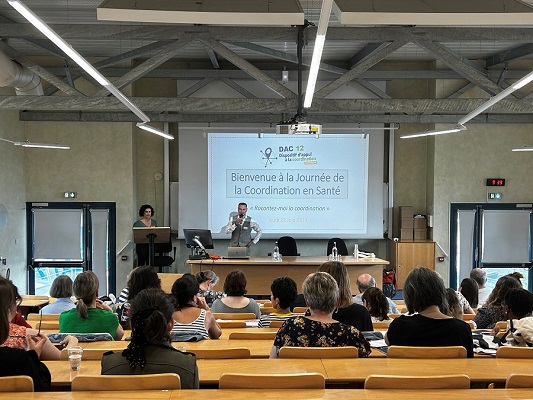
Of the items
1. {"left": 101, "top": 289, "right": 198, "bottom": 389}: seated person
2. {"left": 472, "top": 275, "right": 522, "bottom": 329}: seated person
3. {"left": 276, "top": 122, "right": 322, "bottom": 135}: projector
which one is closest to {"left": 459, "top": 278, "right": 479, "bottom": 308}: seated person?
{"left": 472, "top": 275, "right": 522, "bottom": 329}: seated person

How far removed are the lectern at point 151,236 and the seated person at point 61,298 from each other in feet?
15.8

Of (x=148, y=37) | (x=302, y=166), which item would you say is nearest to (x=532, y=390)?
(x=148, y=37)

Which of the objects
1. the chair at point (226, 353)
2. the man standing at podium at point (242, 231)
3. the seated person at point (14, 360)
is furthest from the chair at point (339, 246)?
the seated person at point (14, 360)

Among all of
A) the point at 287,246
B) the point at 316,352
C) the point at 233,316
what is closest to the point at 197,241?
the point at 287,246

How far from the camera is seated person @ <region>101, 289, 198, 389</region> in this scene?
348cm

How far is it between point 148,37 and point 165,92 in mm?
5581

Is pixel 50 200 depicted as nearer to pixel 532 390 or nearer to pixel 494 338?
pixel 494 338

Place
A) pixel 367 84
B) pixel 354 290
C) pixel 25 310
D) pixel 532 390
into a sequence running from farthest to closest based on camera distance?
pixel 367 84
pixel 354 290
pixel 25 310
pixel 532 390

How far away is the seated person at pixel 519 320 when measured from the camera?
15.5ft

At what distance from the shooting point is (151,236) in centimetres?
1238

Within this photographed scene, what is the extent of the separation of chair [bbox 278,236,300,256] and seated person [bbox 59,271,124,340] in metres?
7.76

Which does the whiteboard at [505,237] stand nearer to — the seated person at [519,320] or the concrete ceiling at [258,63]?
the concrete ceiling at [258,63]

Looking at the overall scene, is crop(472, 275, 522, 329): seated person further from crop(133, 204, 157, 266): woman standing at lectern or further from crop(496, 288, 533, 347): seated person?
crop(133, 204, 157, 266): woman standing at lectern

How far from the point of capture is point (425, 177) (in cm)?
1473
